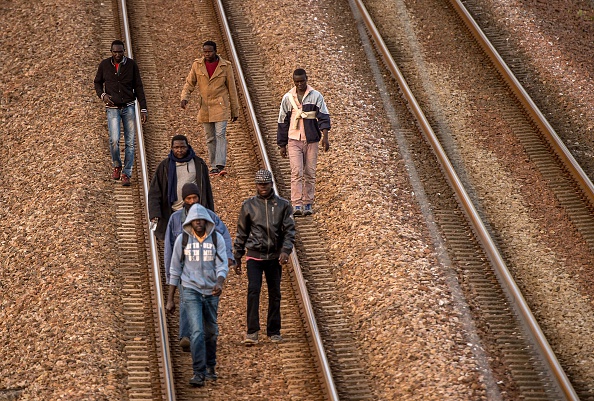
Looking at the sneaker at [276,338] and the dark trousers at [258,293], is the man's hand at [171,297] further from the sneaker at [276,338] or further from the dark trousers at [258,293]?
the sneaker at [276,338]

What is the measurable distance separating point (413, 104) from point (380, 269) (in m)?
5.13

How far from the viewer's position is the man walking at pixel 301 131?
532 inches

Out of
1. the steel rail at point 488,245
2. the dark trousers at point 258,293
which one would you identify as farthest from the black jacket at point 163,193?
the steel rail at point 488,245

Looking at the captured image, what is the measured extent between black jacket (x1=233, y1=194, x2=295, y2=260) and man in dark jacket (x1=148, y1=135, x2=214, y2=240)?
2.27 feet

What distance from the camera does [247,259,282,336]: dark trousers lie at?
1120cm

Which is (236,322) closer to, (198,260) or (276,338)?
(276,338)

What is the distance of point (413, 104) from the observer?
17.0 meters

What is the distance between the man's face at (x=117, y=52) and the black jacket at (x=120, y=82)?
59mm

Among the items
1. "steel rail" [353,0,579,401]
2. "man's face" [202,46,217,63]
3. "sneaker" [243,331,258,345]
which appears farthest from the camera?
"man's face" [202,46,217,63]

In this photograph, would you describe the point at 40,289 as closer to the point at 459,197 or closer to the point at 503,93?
the point at 459,197

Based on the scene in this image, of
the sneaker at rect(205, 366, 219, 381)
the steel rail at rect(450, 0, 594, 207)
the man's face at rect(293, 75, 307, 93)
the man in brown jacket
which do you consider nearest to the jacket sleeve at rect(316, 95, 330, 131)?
→ the man's face at rect(293, 75, 307, 93)

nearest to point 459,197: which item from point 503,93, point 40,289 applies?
point 503,93

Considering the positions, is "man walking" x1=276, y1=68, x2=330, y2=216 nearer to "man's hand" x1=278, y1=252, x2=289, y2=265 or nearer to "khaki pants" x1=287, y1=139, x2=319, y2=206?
"khaki pants" x1=287, y1=139, x2=319, y2=206

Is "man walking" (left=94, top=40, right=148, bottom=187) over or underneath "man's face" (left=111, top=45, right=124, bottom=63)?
underneath
